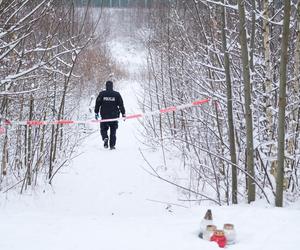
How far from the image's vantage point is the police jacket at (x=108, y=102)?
10055 millimetres

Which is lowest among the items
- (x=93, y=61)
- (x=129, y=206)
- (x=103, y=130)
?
(x=129, y=206)

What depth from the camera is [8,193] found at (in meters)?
5.56

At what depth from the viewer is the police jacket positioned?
10.1 metres

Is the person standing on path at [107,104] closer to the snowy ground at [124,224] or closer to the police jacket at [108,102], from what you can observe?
the police jacket at [108,102]

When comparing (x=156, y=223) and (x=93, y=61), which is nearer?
(x=156, y=223)

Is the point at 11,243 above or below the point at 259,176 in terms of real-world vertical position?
below

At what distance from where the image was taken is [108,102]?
1006 centimetres

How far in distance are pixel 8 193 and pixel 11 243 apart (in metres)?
2.66

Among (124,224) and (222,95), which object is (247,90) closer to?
(222,95)

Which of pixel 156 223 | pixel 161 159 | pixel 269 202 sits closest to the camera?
pixel 156 223

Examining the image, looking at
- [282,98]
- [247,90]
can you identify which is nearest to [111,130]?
[247,90]

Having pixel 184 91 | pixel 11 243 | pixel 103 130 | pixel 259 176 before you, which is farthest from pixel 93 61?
pixel 11 243

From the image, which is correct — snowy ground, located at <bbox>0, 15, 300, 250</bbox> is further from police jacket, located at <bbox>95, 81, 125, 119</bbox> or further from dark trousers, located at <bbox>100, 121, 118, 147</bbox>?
police jacket, located at <bbox>95, 81, 125, 119</bbox>

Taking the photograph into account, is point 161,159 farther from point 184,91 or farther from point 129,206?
point 129,206
